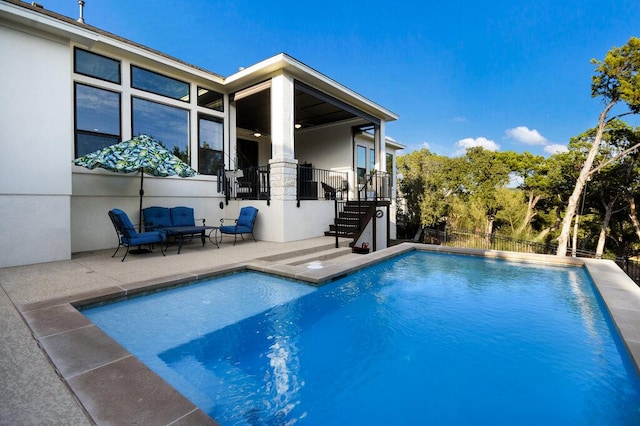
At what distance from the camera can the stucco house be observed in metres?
4.93

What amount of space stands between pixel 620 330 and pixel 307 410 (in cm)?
330

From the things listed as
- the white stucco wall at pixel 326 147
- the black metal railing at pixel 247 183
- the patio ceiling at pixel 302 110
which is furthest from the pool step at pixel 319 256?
the white stucco wall at pixel 326 147

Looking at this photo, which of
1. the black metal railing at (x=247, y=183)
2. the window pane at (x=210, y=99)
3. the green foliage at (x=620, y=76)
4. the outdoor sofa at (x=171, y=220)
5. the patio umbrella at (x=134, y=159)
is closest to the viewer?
the patio umbrella at (x=134, y=159)

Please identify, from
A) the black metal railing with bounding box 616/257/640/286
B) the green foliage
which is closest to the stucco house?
the black metal railing with bounding box 616/257/640/286

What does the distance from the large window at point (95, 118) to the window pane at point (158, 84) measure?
694 millimetres

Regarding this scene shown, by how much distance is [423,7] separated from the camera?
472 inches

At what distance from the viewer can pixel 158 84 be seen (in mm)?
7613

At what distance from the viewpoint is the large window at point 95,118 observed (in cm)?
630

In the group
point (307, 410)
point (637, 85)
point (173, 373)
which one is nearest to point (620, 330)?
point (307, 410)

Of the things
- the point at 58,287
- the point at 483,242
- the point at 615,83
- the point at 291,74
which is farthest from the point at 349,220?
the point at 615,83

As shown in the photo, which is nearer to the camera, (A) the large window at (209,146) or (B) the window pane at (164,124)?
(B) the window pane at (164,124)

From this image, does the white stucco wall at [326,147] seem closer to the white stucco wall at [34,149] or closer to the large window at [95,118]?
the large window at [95,118]

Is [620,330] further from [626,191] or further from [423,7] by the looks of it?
[626,191]

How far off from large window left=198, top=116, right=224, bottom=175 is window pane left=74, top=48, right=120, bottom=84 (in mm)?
2217
